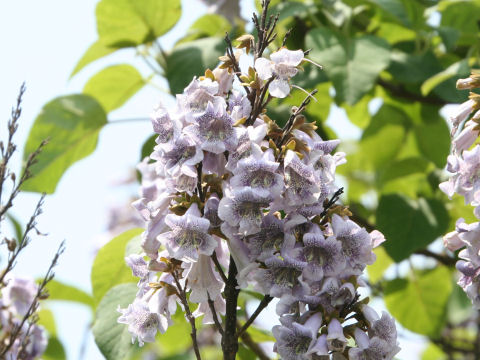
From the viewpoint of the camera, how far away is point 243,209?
972mm

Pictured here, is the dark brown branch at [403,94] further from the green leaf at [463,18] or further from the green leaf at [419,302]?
the green leaf at [419,302]

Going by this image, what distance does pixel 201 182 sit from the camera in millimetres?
1068

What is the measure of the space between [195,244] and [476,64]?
1.24 metres

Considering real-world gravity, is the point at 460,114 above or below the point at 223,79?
below

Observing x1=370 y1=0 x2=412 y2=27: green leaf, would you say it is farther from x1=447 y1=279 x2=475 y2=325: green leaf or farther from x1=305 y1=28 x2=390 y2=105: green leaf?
x1=447 y1=279 x2=475 y2=325: green leaf

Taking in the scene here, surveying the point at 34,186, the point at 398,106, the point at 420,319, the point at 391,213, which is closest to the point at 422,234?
the point at 391,213

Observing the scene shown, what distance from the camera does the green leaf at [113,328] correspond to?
1.43m

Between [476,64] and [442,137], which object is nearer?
[476,64]

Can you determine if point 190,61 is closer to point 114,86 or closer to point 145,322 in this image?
point 114,86

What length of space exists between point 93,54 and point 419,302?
127cm

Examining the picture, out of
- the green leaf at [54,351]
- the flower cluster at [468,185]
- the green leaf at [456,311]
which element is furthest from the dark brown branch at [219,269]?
the green leaf at [456,311]

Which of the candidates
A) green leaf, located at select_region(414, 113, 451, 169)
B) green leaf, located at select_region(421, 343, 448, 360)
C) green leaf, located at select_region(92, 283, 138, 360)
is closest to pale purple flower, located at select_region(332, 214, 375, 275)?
green leaf, located at select_region(92, 283, 138, 360)

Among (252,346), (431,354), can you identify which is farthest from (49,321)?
(431,354)

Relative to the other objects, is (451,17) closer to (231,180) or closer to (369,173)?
(369,173)
